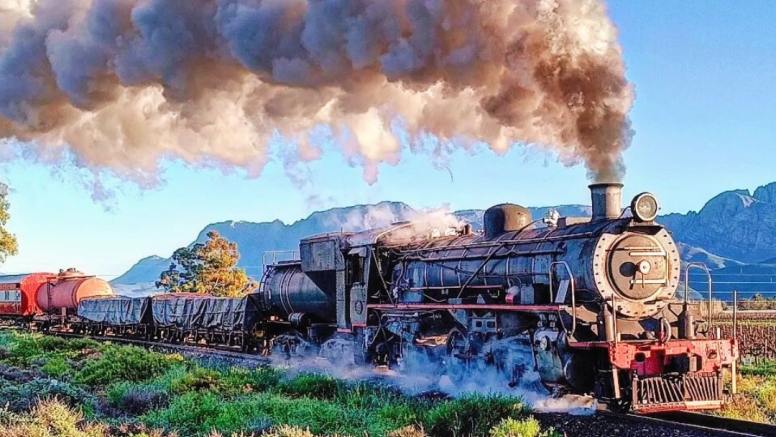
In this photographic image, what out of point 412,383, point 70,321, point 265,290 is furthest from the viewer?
point 70,321

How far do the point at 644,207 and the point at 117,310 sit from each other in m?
25.4

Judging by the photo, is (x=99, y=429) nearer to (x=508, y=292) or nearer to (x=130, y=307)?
(x=508, y=292)

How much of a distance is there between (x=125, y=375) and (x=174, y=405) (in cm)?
482

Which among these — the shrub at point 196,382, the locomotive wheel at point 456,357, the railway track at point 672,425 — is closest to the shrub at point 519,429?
the railway track at point 672,425

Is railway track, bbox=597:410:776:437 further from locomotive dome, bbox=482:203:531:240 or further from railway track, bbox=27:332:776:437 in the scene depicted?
locomotive dome, bbox=482:203:531:240

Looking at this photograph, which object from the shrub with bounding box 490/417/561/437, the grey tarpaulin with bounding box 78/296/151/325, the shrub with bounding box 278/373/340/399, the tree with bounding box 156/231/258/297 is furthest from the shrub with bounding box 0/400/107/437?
the tree with bounding box 156/231/258/297

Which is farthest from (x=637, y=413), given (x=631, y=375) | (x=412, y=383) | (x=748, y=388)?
(x=412, y=383)

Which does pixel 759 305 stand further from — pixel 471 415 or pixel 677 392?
pixel 471 415

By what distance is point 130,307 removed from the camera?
3200cm

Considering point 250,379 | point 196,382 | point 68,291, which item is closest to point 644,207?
point 250,379

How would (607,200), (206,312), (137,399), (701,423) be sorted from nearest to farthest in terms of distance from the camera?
(701,423) < (607,200) < (137,399) < (206,312)

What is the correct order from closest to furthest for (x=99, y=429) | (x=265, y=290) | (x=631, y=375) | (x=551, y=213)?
(x=99, y=429), (x=631, y=375), (x=551, y=213), (x=265, y=290)

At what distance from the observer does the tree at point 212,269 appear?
4622cm

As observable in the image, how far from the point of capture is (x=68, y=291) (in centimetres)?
3759
